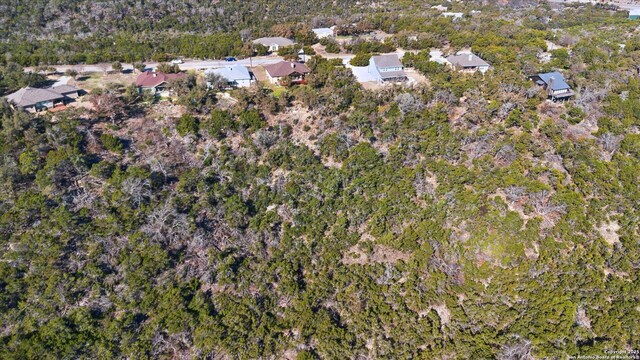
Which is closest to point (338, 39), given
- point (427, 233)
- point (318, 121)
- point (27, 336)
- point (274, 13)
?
point (274, 13)

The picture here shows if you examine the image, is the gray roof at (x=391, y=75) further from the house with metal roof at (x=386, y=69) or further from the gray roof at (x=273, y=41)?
the gray roof at (x=273, y=41)

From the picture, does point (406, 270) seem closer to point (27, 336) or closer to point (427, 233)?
point (427, 233)

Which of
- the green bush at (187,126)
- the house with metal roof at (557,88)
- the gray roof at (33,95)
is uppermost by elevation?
the gray roof at (33,95)

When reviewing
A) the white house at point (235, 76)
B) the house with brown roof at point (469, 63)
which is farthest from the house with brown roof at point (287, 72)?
the house with brown roof at point (469, 63)

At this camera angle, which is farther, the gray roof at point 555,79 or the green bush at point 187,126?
the gray roof at point 555,79

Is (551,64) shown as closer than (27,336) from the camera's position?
No

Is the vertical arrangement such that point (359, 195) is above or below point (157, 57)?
below

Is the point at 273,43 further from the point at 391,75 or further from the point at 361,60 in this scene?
the point at 391,75

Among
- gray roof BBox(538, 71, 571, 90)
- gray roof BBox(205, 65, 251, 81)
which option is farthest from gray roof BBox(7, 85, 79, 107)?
gray roof BBox(538, 71, 571, 90)
